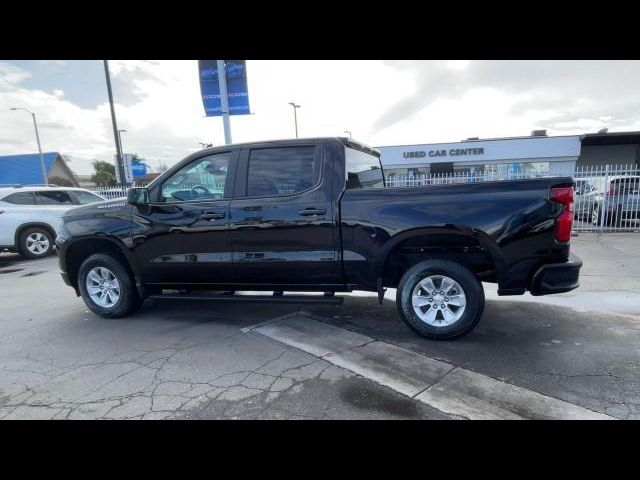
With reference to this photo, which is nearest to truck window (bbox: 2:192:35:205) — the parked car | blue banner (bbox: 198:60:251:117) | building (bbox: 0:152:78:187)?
blue banner (bbox: 198:60:251:117)

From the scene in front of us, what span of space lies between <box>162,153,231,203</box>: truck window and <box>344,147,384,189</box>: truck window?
135cm

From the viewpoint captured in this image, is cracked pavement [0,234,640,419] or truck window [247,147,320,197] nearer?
cracked pavement [0,234,640,419]

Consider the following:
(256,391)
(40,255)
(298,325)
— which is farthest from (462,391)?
(40,255)

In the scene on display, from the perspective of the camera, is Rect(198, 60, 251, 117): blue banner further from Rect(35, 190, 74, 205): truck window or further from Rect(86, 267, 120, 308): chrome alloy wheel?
Rect(86, 267, 120, 308): chrome alloy wheel

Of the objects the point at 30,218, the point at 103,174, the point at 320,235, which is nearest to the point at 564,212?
the point at 320,235

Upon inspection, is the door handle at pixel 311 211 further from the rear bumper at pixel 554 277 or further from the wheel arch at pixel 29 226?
the wheel arch at pixel 29 226

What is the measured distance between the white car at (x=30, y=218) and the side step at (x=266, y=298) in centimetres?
709

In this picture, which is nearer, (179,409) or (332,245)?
(179,409)

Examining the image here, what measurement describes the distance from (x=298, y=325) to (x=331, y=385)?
1372 millimetres

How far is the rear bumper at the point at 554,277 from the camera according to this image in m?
3.37

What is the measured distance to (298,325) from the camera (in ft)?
13.8

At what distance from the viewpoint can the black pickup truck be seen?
3395mm

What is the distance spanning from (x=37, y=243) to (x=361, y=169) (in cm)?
934
